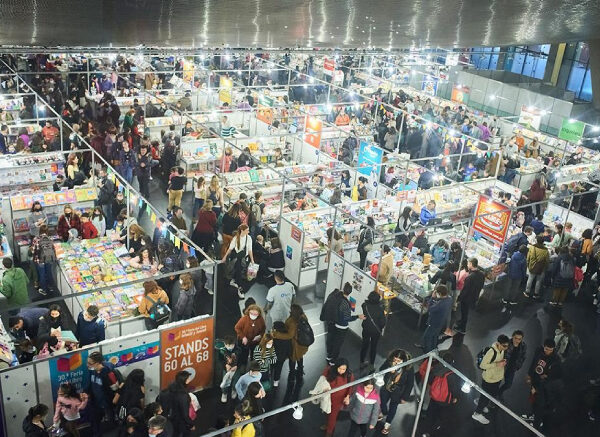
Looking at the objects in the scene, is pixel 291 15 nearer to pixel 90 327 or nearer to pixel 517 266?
pixel 90 327

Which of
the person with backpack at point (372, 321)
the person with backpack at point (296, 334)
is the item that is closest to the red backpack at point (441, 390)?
the person with backpack at point (372, 321)

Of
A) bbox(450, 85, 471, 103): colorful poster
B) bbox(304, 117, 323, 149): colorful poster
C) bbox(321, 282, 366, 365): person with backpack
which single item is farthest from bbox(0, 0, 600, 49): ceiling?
bbox(450, 85, 471, 103): colorful poster

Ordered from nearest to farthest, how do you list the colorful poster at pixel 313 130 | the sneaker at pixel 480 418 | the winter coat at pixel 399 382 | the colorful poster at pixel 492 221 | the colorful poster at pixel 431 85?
the winter coat at pixel 399 382, the sneaker at pixel 480 418, the colorful poster at pixel 492 221, the colorful poster at pixel 313 130, the colorful poster at pixel 431 85

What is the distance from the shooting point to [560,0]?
2311mm

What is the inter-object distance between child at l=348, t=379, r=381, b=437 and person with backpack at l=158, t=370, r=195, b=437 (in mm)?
2034

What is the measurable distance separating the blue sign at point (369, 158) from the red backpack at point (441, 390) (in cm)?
783

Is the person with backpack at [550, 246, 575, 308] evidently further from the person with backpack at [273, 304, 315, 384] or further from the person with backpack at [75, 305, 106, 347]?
the person with backpack at [75, 305, 106, 347]

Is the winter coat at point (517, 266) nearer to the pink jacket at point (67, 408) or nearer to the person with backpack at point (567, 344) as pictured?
the person with backpack at point (567, 344)

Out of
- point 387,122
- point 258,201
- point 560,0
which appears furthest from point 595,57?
point 387,122

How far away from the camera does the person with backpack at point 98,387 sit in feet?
23.6

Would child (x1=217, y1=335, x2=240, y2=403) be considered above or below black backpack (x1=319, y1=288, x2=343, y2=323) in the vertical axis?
below

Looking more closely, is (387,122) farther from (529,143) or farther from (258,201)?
(258,201)

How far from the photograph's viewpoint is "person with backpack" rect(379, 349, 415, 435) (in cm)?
775

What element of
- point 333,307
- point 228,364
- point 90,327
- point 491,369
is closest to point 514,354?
point 491,369
